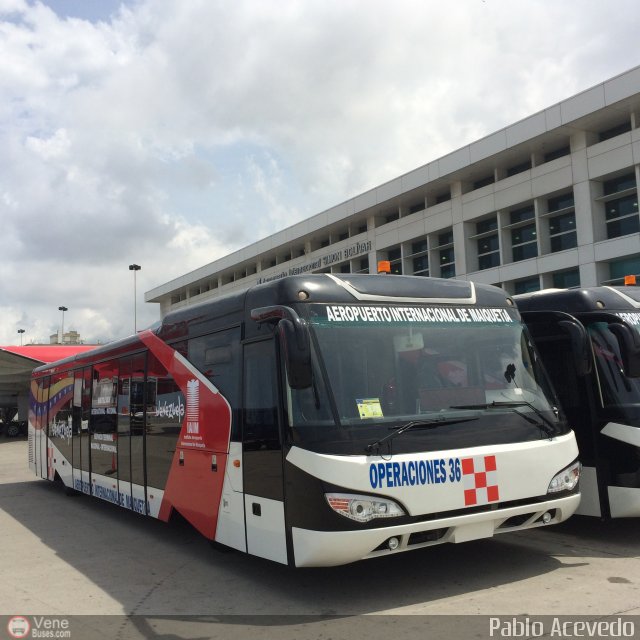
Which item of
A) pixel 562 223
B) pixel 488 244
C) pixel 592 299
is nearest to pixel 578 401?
pixel 592 299

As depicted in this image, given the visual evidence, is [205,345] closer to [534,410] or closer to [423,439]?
[423,439]

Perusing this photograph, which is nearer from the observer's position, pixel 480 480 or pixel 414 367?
pixel 480 480

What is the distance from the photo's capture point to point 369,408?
17.3 feet

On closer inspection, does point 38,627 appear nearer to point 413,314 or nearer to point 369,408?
point 369,408

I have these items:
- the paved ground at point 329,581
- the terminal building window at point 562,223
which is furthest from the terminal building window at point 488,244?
the paved ground at point 329,581

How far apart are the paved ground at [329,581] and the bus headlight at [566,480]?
0.73m

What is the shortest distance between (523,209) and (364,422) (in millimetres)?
29807

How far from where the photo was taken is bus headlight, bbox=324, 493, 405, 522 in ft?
16.2

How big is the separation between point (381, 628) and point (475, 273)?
101 ft

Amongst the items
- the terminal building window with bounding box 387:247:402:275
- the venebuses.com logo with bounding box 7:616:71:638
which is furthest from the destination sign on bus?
the terminal building window with bounding box 387:247:402:275

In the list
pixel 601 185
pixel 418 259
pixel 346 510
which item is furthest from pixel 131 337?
pixel 418 259

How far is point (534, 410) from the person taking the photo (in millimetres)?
5926

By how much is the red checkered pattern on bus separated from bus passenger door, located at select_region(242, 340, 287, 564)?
4.71ft

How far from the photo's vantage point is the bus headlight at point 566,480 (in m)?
5.76
